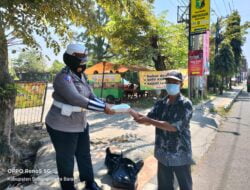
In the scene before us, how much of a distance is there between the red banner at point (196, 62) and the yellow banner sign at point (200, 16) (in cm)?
73

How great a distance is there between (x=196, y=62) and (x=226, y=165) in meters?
5.05

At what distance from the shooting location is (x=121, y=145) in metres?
5.71

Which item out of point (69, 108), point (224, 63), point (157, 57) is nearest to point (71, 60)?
point (69, 108)

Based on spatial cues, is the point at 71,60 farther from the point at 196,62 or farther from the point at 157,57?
the point at 157,57

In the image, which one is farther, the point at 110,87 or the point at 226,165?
the point at 110,87

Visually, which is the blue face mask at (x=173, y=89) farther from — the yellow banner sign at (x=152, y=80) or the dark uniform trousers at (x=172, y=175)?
the yellow banner sign at (x=152, y=80)

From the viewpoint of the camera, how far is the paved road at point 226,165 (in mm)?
4141

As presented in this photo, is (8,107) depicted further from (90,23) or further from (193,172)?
(193,172)

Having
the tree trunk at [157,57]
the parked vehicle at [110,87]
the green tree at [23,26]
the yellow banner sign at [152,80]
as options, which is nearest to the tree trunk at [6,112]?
Result: the green tree at [23,26]

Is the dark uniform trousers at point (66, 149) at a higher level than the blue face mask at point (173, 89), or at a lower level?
lower

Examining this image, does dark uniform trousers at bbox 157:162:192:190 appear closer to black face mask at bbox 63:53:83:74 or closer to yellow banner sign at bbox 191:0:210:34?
black face mask at bbox 63:53:83:74

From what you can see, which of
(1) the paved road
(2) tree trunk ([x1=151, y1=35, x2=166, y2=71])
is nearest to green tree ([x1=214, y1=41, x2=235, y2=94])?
(2) tree trunk ([x1=151, y1=35, x2=166, y2=71])

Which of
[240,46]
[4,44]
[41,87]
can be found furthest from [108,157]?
[240,46]

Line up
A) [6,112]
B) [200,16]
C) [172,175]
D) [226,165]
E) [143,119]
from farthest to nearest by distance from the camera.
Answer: [200,16]
[226,165]
[6,112]
[172,175]
[143,119]
